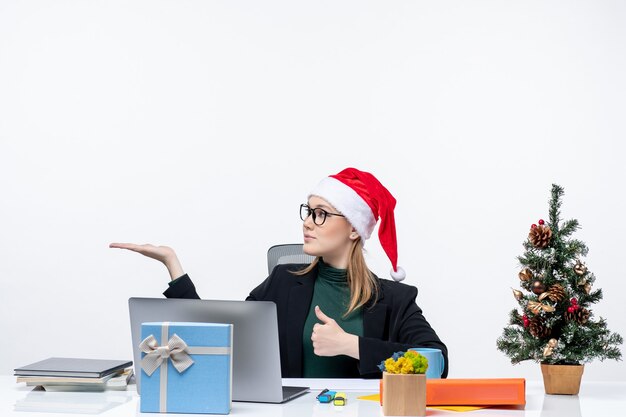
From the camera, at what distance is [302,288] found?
2.58 meters

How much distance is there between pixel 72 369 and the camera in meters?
1.85

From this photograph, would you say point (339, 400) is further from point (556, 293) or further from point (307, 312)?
point (307, 312)

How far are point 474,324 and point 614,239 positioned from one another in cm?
81

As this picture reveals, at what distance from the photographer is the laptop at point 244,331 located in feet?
5.42

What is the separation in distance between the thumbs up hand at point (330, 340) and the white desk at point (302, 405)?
0.10 m

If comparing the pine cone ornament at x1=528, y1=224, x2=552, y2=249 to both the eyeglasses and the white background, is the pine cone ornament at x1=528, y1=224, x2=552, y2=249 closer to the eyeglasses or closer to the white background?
the eyeglasses

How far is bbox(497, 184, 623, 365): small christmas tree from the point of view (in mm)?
1953

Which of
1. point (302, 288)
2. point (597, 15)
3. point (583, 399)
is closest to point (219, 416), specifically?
point (583, 399)

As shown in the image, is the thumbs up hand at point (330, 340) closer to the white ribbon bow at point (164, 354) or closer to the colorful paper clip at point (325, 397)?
the colorful paper clip at point (325, 397)

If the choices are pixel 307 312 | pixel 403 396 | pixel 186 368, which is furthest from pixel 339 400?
pixel 307 312

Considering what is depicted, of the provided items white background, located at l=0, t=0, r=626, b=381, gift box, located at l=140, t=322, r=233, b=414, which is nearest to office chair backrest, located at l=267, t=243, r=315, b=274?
gift box, located at l=140, t=322, r=233, b=414

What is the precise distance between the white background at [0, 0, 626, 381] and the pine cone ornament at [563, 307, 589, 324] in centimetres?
230

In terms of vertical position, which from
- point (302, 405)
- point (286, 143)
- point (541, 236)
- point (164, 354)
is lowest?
point (302, 405)

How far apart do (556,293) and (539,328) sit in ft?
0.30
